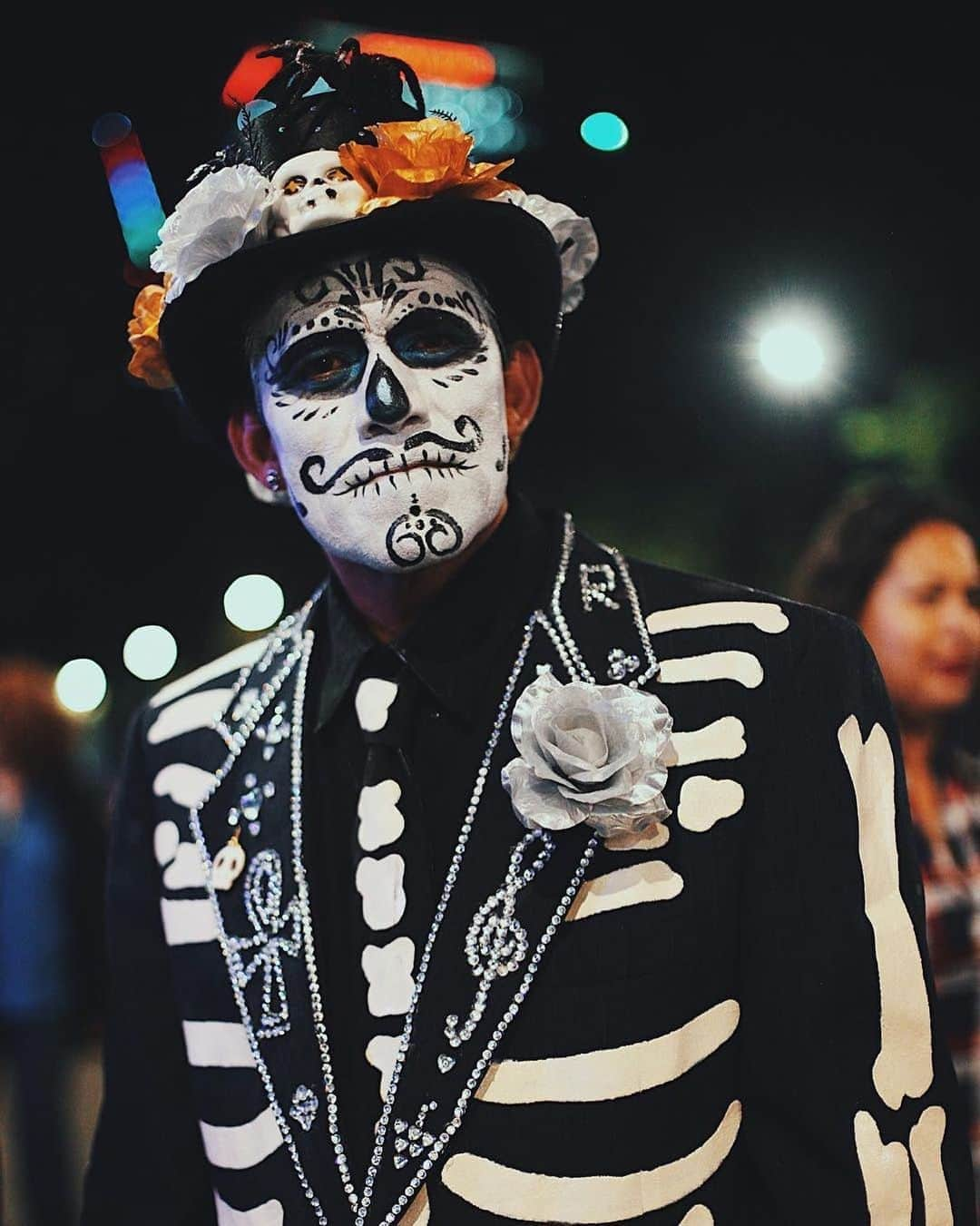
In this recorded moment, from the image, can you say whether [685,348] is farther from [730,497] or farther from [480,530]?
[480,530]

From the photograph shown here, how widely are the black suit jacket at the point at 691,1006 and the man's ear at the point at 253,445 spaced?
440 mm

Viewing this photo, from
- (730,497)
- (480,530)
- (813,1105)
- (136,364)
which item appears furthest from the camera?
(730,497)

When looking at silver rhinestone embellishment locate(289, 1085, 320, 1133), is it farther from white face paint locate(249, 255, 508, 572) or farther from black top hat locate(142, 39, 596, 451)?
black top hat locate(142, 39, 596, 451)

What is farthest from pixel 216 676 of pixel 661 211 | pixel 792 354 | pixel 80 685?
pixel 80 685

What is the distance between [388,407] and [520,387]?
0.28 m

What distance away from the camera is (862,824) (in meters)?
1.42

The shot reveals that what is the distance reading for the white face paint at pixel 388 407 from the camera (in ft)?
4.97

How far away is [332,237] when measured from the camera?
1545mm

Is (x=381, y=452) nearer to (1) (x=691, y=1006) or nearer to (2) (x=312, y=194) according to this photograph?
(2) (x=312, y=194)

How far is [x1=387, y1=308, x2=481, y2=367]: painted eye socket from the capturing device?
5.12 feet

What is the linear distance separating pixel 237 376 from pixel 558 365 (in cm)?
80

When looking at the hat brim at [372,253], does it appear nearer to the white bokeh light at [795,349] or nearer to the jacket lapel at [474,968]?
the jacket lapel at [474,968]

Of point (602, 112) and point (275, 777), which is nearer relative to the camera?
point (275, 777)

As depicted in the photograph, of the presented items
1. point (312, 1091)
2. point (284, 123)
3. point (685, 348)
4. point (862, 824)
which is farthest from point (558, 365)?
point (312, 1091)
